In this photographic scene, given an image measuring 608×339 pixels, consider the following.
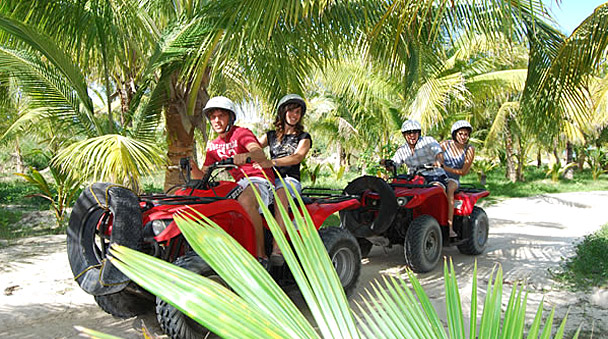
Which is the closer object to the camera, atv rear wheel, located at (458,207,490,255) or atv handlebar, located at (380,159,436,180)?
atv handlebar, located at (380,159,436,180)

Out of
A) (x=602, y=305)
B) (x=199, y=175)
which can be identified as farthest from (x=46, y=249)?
(x=602, y=305)

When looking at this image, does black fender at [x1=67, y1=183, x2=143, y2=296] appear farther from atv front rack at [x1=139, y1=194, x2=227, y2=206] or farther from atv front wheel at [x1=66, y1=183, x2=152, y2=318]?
atv front rack at [x1=139, y1=194, x2=227, y2=206]

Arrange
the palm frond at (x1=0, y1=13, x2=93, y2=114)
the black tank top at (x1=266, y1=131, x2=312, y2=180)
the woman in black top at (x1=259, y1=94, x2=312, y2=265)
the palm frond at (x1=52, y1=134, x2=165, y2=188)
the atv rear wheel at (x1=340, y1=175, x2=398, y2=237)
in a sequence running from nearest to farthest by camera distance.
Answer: the woman in black top at (x1=259, y1=94, x2=312, y2=265) < the black tank top at (x1=266, y1=131, x2=312, y2=180) < the palm frond at (x1=52, y1=134, x2=165, y2=188) < the palm frond at (x1=0, y1=13, x2=93, y2=114) < the atv rear wheel at (x1=340, y1=175, x2=398, y2=237)

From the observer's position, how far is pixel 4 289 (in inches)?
184

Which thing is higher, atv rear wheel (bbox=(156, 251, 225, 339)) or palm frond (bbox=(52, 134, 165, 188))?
palm frond (bbox=(52, 134, 165, 188))

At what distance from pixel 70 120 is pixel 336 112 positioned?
1525 cm

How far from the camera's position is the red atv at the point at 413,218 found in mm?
5188

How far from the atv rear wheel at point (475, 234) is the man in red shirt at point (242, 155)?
124 inches

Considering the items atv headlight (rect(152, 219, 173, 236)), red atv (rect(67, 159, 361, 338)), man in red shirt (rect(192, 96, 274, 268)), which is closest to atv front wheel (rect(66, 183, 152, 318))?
red atv (rect(67, 159, 361, 338))

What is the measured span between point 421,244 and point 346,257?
121 centimetres

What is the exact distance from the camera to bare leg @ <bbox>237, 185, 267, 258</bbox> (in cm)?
375

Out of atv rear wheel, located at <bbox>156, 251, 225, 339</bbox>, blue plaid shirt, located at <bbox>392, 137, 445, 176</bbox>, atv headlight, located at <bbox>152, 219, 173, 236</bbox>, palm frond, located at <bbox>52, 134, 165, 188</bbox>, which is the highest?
palm frond, located at <bbox>52, 134, 165, 188</bbox>

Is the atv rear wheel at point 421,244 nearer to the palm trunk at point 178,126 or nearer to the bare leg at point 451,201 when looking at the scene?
the bare leg at point 451,201

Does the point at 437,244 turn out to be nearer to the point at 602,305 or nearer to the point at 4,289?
the point at 602,305
